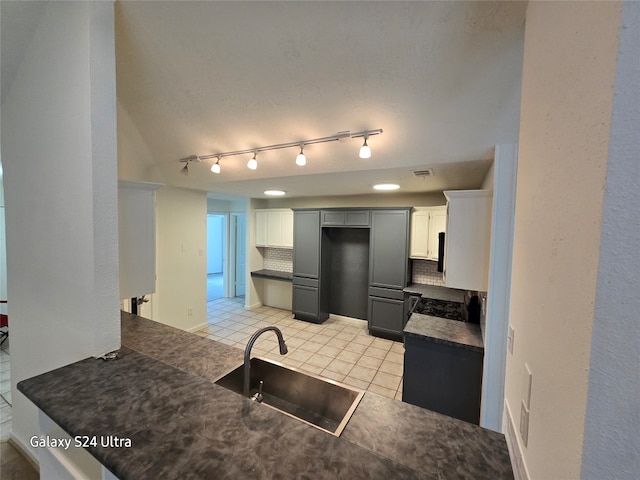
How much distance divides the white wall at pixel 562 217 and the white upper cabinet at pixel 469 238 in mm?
1254

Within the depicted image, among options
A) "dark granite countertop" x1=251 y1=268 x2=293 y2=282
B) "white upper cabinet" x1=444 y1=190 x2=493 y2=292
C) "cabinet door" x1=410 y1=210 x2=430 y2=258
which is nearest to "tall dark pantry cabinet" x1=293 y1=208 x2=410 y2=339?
"cabinet door" x1=410 y1=210 x2=430 y2=258

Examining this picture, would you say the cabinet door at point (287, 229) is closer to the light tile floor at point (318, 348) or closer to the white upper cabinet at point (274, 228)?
the white upper cabinet at point (274, 228)

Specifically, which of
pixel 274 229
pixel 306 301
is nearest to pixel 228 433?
pixel 306 301

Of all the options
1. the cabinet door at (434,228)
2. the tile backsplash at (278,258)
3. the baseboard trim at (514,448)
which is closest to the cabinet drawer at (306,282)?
the tile backsplash at (278,258)

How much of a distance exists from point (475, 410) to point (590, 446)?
82.2 inches

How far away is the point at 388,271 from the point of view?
13.4 feet

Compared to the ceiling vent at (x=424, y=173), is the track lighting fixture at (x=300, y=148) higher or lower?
higher

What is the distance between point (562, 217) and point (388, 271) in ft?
11.7

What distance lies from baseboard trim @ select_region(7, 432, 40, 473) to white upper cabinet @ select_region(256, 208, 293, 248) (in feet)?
12.6

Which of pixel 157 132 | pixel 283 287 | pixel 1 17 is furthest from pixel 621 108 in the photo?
pixel 283 287

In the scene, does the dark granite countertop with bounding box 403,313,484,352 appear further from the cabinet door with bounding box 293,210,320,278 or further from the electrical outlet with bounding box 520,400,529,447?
the cabinet door with bounding box 293,210,320,278

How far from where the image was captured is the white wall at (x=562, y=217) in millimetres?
443

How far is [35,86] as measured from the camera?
1.43 m

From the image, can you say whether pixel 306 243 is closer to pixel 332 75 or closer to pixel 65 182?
pixel 332 75
